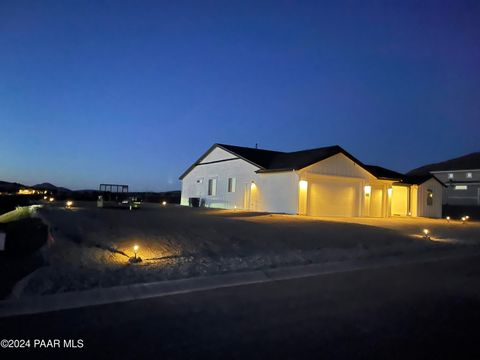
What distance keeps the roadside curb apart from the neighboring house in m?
47.7

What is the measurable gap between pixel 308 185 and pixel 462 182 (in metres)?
38.6

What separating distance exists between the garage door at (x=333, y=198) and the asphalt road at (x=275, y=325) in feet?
57.9

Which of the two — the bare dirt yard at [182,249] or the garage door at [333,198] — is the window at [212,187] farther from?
the bare dirt yard at [182,249]

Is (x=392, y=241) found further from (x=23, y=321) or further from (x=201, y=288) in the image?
(x=23, y=321)

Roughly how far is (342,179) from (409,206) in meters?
8.79

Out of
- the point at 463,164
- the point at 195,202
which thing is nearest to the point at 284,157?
the point at 195,202

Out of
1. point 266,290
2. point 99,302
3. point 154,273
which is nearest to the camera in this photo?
point 99,302

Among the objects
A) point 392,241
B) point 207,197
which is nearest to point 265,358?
point 392,241

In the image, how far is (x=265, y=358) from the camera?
414 centimetres

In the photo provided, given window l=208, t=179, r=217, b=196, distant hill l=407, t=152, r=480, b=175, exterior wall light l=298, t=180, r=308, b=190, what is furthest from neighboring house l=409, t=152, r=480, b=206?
exterior wall light l=298, t=180, r=308, b=190

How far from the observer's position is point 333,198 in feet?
85.3

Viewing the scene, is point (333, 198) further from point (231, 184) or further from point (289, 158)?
point (231, 184)

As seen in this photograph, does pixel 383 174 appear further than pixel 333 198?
Yes

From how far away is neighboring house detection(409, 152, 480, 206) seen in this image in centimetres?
5234
